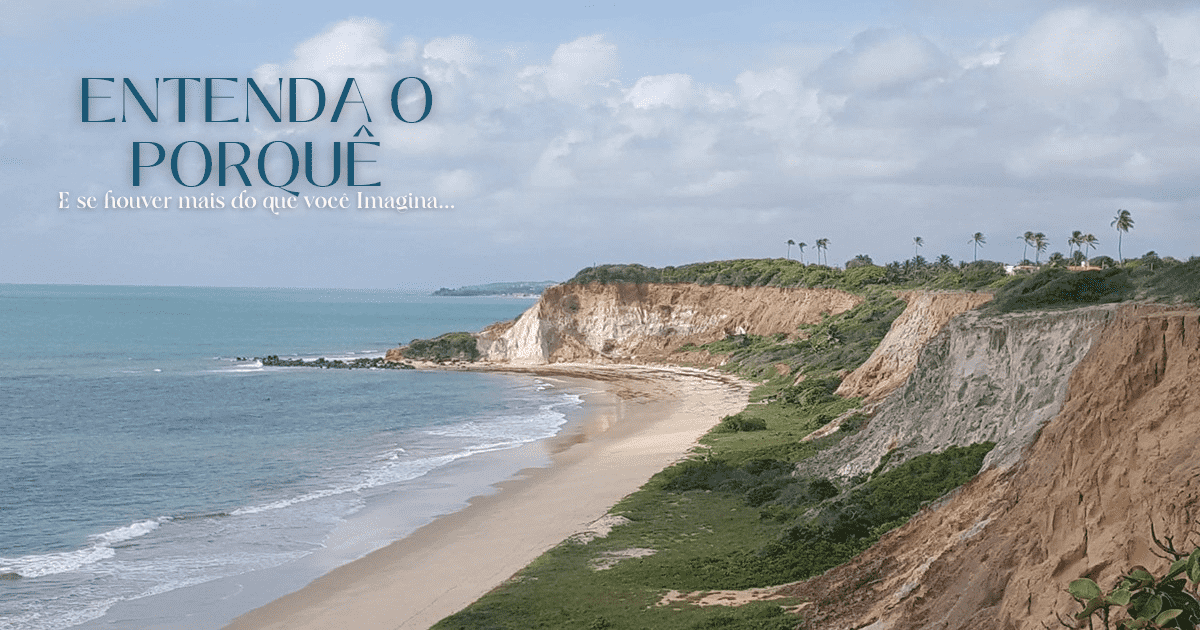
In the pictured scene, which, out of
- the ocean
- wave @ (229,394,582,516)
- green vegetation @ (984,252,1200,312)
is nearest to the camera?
green vegetation @ (984,252,1200,312)

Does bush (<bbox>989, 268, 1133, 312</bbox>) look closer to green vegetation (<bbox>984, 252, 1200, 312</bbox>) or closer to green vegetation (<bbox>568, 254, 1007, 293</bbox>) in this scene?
green vegetation (<bbox>984, 252, 1200, 312</bbox>)

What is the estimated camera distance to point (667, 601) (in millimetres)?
21203

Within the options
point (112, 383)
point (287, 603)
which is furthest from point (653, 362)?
point (287, 603)

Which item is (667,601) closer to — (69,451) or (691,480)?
(691,480)

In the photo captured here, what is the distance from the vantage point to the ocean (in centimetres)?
2638

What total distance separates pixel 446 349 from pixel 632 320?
20.9m

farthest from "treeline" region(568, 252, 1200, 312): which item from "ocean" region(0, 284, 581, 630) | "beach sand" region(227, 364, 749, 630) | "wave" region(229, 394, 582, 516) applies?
"wave" region(229, 394, 582, 516)

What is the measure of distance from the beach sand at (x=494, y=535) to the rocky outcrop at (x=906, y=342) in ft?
27.6

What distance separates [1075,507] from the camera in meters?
13.8

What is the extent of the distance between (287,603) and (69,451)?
2907 centimetres

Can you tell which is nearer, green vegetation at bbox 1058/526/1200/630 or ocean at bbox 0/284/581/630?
green vegetation at bbox 1058/526/1200/630

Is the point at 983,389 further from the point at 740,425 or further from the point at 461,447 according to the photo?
the point at 461,447

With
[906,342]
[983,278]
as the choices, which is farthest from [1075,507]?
[983,278]

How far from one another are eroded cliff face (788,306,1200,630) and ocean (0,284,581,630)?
53.5 feet
